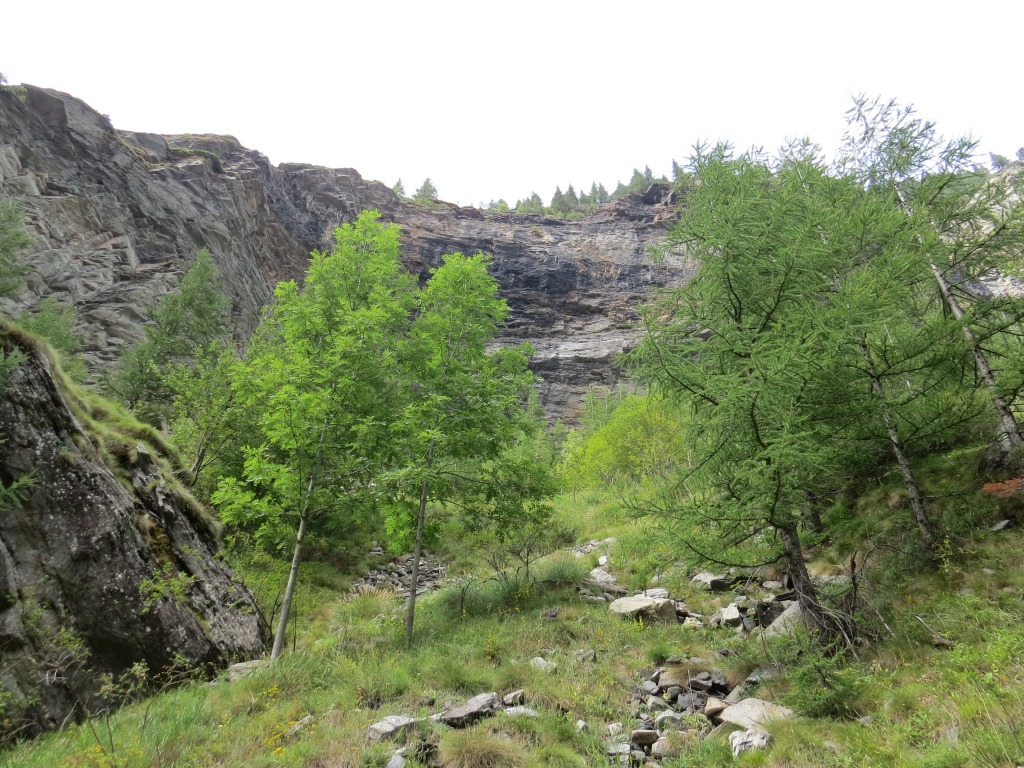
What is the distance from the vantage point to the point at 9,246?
18.3 m

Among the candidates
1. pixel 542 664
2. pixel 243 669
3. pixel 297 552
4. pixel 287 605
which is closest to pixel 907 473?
pixel 542 664

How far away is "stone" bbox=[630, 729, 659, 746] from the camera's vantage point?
507cm

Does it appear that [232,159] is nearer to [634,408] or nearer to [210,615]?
[634,408]

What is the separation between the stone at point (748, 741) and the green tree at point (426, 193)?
3659 inches

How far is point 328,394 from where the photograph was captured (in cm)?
866

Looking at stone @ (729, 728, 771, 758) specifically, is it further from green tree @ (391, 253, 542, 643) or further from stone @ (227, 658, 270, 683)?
stone @ (227, 658, 270, 683)

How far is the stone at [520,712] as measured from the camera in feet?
18.1

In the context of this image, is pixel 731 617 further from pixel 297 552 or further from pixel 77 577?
pixel 77 577

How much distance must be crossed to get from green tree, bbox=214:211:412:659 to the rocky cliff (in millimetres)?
5555

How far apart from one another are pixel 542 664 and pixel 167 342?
24.6 m

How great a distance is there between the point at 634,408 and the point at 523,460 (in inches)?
660

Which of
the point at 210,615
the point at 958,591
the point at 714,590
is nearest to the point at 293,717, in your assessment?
the point at 210,615

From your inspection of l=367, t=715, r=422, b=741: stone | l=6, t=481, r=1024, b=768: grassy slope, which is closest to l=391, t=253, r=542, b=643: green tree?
l=6, t=481, r=1024, b=768: grassy slope

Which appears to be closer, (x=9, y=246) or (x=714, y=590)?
(x=714, y=590)
